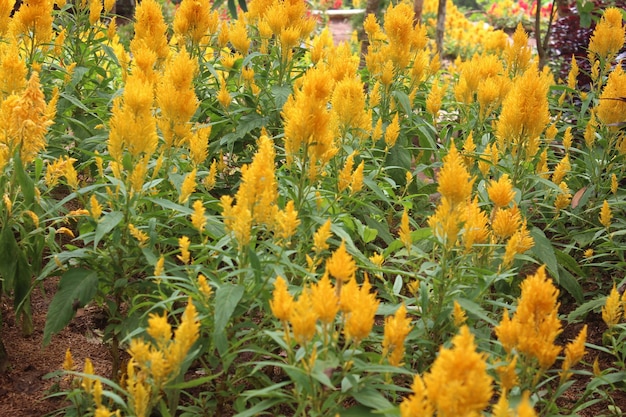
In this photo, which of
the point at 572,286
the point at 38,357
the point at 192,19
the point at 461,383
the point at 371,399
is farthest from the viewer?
the point at 192,19

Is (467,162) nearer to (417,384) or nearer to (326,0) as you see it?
(417,384)

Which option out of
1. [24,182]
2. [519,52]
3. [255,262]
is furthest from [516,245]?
[519,52]

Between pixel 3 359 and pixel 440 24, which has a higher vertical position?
pixel 3 359

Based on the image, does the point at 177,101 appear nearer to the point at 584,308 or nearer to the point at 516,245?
the point at 516,245

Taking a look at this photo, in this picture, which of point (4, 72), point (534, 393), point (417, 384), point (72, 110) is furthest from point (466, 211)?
point (72, 110)

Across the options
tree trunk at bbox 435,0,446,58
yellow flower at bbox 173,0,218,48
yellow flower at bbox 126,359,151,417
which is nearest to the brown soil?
yellow flower at bbox 126,359,151,417

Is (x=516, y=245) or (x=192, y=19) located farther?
(x=192, y=19)

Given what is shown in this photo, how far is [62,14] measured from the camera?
431 centimetres

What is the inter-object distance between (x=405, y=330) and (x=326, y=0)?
Answer: 18636mm

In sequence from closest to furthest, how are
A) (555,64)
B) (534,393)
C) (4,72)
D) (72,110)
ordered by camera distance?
(534,393), (4,72), (72,110), (555,64)

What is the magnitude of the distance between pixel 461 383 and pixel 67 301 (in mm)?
1530

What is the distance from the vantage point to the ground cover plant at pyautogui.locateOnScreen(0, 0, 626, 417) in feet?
6.62

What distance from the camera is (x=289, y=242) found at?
2.40 metres

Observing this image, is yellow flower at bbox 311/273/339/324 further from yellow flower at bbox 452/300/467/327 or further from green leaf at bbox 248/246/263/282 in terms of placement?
yellow flower at bbox 452/300/467/327
